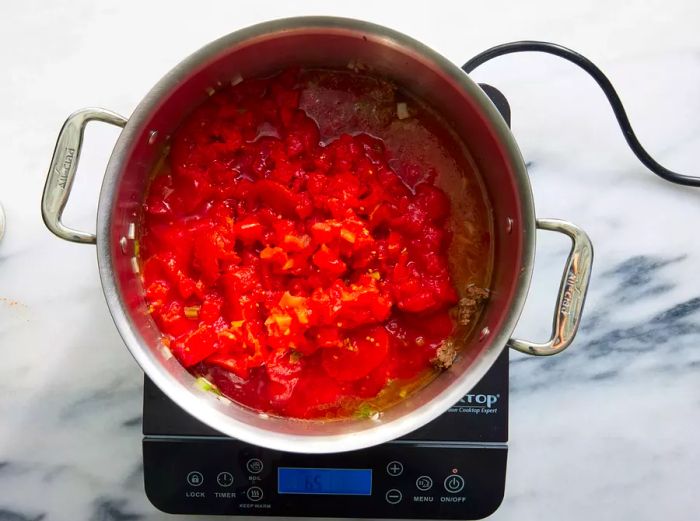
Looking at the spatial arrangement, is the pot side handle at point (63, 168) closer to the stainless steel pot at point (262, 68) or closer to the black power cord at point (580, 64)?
the stainless steel pot at point (262, 68)

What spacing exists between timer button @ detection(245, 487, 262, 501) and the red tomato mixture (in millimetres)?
149

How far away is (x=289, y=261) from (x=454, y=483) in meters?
0.52

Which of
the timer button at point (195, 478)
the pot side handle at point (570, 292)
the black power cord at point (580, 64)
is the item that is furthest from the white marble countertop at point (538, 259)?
the pot side handle at point (570, 292)

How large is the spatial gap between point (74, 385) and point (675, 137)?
1348mm

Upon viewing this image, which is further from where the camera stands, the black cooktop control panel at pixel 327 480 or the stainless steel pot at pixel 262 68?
the black cooktop control panel at pixel 327 480

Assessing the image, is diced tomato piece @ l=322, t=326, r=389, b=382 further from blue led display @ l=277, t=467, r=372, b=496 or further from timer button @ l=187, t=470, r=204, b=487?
timer button @ l=187, t=470, r=204, b=487

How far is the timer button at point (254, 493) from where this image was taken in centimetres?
132

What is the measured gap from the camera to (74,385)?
4.66 feet

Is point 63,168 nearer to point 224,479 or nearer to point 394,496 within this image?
point 224,479

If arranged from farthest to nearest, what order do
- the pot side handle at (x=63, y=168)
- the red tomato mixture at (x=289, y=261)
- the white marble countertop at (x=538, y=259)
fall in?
the white marble countertop at (x=538, y=259), the red tomato mixture at (x=289, y=261), the pot side handle at (x=63, y=168)

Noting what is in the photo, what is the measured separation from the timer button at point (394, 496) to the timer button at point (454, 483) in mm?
90

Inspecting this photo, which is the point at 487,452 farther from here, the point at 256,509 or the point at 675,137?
the point at 675,137

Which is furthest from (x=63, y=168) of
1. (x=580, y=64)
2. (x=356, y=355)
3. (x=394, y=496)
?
(x=580, y=64)

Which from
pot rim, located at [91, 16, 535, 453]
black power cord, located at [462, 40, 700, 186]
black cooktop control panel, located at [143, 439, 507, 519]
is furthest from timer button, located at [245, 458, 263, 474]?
black power cord, located at [462, 40, 700, 186]
